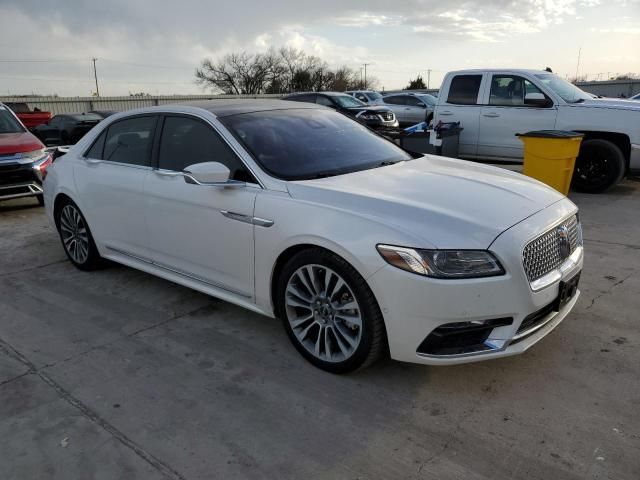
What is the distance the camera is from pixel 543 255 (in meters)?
2.91

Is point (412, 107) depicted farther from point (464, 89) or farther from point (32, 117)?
point (32, 117)

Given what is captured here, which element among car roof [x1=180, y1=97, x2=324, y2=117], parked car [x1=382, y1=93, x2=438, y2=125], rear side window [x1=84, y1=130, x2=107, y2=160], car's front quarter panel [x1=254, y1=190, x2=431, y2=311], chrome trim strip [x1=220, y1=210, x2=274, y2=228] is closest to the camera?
car's front quarter panel [x1=254, y1=190, x2=431, y2=311]

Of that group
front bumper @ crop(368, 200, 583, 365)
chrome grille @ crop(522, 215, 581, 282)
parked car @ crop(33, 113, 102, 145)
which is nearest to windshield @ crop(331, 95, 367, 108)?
parked car @ crop(33, 113, 102, 145)

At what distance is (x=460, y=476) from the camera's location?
2330 millimetres

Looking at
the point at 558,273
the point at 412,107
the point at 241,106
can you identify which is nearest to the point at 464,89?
the point at 241,106

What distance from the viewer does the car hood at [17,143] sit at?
25.7 feet

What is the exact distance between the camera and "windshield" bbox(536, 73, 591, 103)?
817 centimetres

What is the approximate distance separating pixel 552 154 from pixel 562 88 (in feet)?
6.15

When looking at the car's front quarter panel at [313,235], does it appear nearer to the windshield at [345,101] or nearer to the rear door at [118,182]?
the rear door at [118,182]

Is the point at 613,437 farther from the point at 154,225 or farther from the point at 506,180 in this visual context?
the point at 154,225

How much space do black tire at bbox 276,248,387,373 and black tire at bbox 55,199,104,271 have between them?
2.55 meters

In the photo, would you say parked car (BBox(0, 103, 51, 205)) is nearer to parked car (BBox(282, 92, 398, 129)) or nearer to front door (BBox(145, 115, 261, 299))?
front door (BBox(145, 115, 261, 299))

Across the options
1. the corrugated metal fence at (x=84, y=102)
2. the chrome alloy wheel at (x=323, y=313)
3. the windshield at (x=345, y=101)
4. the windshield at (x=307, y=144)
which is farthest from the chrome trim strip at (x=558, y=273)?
the corrugated metal fence at (x=84, y=102)

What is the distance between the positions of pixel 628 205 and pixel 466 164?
4595 millimetres
